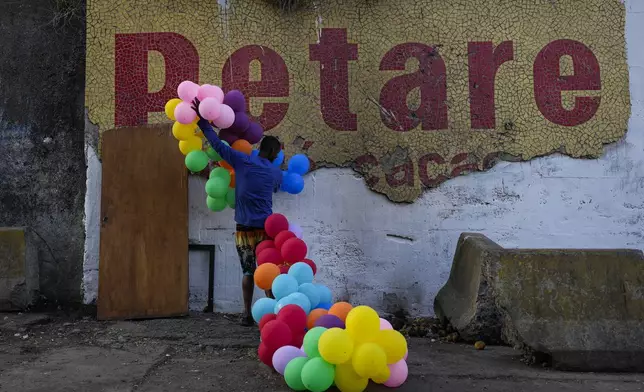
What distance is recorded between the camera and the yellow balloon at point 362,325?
122 inches

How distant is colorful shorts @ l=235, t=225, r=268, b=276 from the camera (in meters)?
4.68

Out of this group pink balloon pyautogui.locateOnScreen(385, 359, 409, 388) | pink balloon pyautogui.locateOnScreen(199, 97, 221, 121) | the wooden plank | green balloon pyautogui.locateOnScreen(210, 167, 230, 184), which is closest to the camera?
pink balloon pyautogui.locateOnScreen(385, 359, 409, 388)

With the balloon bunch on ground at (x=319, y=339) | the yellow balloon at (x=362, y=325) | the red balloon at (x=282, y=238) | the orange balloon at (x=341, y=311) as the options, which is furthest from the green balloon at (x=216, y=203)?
the yellow balloon at (x=362, y=325)

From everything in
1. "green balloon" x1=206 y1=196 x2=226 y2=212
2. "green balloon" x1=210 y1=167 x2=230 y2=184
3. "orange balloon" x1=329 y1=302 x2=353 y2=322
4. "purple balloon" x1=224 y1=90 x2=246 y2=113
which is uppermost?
"purple balloon" x1=224 y1=90 x2=246 y2=113

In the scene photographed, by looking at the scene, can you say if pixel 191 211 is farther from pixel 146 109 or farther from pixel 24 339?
pixel 24 339

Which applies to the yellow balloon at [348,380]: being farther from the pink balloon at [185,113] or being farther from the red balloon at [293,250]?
the pink balloon at [185,113]

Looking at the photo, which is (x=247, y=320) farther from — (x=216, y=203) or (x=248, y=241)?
(x=216, y=203)

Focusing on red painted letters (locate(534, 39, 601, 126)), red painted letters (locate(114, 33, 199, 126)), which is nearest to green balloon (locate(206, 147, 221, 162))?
red painted letters (locate(114, 33, 199, 126))

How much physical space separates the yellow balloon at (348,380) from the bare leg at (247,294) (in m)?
1.80

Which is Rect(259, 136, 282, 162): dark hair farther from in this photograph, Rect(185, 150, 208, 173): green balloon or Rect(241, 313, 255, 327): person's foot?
Rect(241, 313, 255, 327): person's foot

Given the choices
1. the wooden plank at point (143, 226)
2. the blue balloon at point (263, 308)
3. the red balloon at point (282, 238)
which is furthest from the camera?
the wooden plank at point (143, 226)

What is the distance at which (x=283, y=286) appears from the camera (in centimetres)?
360

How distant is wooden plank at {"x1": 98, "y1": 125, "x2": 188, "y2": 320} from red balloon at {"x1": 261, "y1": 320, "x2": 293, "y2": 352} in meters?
2.06

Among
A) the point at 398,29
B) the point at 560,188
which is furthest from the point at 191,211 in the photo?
the point at 560,188
